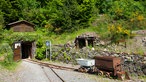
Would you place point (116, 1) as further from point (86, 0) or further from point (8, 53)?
point (8, 53)

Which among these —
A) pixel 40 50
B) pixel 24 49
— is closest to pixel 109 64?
pixel 40 50

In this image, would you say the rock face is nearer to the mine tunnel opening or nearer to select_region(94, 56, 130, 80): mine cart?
select_region(94, 56, 130, 80): mine cart

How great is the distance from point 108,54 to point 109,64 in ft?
13.9

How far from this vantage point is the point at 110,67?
19.6 m

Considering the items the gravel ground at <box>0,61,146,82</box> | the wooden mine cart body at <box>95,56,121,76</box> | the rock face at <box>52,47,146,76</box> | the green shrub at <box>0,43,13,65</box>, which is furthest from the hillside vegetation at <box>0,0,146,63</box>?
the wooden mine cart body at <box>95,56,121,76</box>

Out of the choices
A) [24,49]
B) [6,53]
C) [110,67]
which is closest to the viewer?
[110,67]

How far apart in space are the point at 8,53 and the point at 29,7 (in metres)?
23.0

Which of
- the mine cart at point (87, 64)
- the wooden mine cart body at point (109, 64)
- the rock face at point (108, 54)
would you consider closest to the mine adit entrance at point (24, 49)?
the rock face at point (108, 54)

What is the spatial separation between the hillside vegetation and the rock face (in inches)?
121

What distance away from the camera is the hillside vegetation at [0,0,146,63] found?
2877 centimetres

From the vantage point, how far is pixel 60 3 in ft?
128

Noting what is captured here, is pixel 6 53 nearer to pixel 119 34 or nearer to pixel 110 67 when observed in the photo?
pixel 110 67

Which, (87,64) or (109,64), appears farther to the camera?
(87,64)

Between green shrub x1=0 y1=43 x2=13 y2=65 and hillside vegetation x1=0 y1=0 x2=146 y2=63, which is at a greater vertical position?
hillside vegetation x1=0 y1=0 x2=146 y2=63
